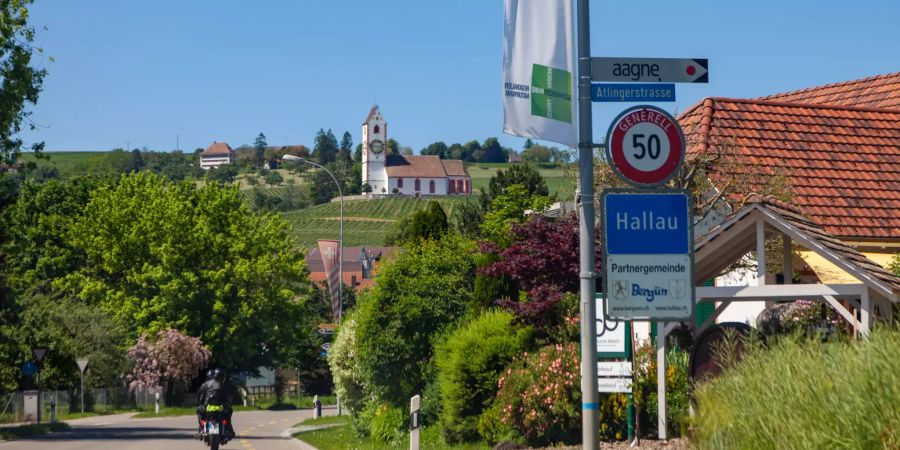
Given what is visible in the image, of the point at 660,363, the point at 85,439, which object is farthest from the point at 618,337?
the point at 85,439

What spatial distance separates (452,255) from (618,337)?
9198 mm

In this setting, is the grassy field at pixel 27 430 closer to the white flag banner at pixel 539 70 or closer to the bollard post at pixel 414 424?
the bollard post at pixel 414 424

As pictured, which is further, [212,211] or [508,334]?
[212,211]

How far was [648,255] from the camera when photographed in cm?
987

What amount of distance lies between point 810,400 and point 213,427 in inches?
602

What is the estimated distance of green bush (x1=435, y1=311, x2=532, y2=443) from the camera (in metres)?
20.8

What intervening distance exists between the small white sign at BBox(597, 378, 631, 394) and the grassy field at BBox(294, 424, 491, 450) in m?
3.97

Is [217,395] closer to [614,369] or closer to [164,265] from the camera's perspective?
[614,369]

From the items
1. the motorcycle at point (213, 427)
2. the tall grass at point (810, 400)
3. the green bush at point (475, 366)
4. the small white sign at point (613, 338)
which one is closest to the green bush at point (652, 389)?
the small white sign at point (613, 338)

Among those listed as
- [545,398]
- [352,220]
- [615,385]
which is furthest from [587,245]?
[352,220]

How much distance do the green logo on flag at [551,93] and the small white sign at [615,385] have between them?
7.49 m

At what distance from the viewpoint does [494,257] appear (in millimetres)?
22891

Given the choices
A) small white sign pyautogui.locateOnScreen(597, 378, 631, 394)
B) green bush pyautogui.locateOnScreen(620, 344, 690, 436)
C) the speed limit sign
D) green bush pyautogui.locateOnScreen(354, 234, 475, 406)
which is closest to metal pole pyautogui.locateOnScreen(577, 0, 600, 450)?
the speed limit sign

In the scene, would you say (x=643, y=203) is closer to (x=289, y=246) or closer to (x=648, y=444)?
(x=648, y=444)
